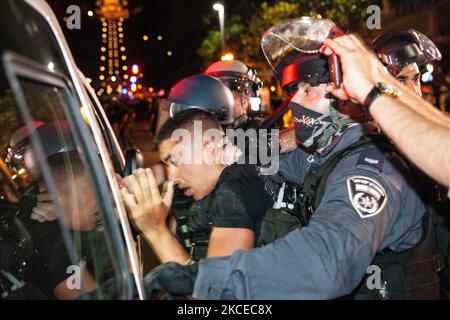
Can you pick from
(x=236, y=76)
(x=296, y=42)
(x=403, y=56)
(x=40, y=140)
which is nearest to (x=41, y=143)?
(x=40, y=140)

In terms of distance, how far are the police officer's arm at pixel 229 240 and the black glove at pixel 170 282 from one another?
43cm

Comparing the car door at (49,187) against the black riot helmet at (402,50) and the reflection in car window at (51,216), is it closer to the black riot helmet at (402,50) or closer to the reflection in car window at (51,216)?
the reflection in car window at (51,216)

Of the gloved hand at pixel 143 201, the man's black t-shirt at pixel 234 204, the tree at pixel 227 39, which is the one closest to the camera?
the gloved hand at pixel 143 201

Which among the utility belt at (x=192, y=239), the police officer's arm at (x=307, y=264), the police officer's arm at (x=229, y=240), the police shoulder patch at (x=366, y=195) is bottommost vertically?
the utility belt at (x=192, y=239)

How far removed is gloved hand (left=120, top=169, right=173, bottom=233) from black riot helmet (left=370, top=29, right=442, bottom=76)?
133 cm

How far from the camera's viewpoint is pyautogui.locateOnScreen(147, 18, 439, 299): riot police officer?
69.9 inches

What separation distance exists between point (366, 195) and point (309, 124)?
76 cm

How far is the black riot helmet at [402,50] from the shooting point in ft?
9.21

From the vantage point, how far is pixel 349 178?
6.48 ft

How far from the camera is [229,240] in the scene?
2371 mm

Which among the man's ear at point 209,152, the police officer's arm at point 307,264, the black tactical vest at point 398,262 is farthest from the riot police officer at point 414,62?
the man's ear at point 209,152

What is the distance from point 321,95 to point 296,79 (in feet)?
0.46

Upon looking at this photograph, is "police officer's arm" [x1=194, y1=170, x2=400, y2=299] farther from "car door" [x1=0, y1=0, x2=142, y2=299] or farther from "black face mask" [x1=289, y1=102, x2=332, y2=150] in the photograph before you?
"black face mask" [x1=289, y1=102, x2=332, y2=150]

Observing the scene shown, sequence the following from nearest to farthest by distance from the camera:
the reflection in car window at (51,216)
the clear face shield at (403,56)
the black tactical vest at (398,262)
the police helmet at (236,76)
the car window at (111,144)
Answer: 1. the reflection in car window at (51,216)
2. the black tactical vest at (398,262)
3. the clear face shield at (403,56)
4. the car window at (111,144)
5. the police helmet at (236,76)
